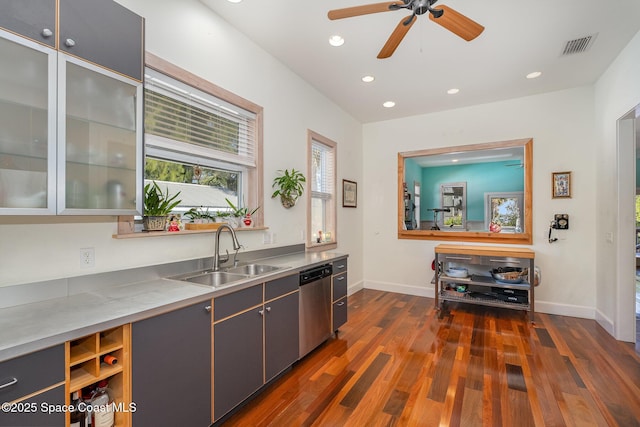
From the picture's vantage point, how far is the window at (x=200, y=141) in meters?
2.22

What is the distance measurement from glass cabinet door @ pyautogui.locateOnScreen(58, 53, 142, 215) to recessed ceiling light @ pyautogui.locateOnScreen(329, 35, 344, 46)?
1830 millimetres

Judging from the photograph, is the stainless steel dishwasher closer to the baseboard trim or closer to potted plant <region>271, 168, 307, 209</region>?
potted plant <region>271, 168, 307, 209</region>

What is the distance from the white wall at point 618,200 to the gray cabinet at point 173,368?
13.3 feet

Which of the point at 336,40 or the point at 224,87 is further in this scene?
the point at 336,40

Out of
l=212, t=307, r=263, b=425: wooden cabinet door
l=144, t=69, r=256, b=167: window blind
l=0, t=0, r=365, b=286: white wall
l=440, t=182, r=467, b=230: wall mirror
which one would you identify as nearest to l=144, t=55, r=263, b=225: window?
l=144, t=69, r=256, b=167: window blind

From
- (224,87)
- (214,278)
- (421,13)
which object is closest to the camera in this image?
(421,13)

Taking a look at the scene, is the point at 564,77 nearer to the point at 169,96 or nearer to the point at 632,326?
the point at 632,326

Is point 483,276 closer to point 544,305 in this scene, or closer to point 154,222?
point 544,305

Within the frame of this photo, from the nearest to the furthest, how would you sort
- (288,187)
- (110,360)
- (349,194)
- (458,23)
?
(110,360) → (458,23) → (288,187) → (349,194)

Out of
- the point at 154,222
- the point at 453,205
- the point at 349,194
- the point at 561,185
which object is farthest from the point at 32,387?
the point at 453,205

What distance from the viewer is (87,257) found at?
5.74 feet

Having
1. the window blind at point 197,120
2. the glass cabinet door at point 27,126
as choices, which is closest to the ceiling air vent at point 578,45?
the window blind at point 197,120

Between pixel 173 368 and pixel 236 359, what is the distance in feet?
1.51

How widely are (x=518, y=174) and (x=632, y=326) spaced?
3568mm
